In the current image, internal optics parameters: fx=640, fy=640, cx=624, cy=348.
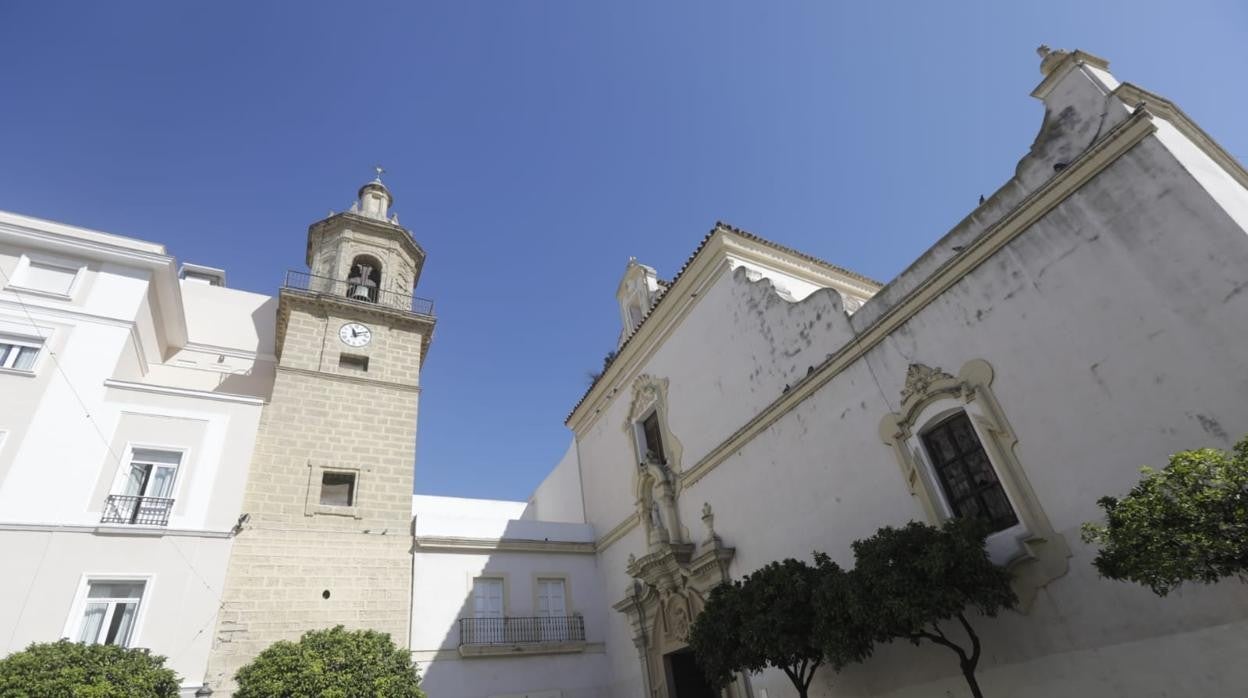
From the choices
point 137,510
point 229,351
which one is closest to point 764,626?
point 137,510

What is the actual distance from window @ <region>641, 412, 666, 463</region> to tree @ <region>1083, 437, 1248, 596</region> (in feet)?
31.6

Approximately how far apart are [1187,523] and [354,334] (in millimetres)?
15329

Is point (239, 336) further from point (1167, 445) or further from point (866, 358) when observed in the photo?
point (1167, 445)

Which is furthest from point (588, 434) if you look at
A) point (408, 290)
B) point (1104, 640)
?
point (1104, 640)

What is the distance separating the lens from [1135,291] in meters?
6.16

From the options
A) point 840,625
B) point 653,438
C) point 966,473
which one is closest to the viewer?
point 840,625

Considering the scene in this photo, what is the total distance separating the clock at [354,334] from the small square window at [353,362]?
0.99ft

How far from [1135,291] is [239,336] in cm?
1860

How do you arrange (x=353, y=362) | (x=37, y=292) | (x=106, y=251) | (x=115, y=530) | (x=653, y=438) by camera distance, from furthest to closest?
1. (x=353, y=362)
2. (x=653, y=438)
3. (x=106, y=251)
4. (x=37, y=292)
5. (x=115, y=530)

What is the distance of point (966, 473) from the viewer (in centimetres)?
762

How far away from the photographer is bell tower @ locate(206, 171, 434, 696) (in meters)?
11.5

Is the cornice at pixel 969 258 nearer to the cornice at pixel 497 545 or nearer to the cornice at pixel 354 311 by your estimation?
the cornice at pixel 497 545

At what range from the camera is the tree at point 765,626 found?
7625 mm

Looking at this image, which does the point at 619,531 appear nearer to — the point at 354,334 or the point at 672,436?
the point at 672,436
